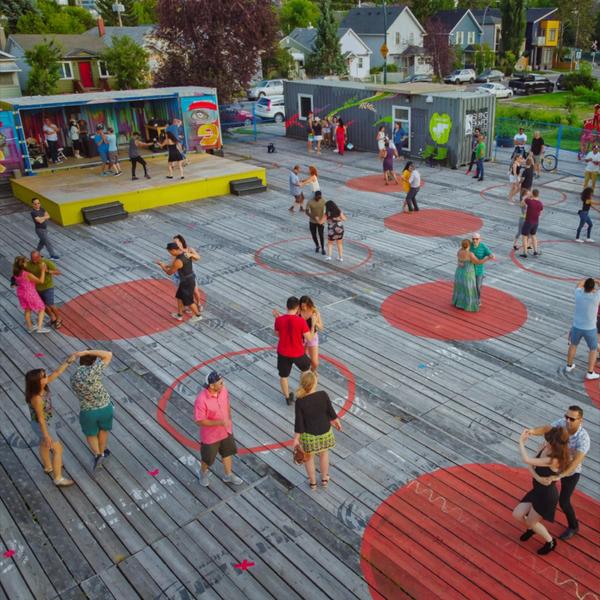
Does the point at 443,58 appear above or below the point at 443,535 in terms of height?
above

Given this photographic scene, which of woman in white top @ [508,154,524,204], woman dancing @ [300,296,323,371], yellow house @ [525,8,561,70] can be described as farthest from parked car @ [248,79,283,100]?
yellow house @ [525,8,561,70]

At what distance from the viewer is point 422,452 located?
8578 mm

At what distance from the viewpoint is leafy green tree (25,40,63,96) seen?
1885 inches

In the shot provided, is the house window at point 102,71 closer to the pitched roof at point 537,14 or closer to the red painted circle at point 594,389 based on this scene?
the red painted circle at point 594,389

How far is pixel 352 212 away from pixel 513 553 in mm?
14166

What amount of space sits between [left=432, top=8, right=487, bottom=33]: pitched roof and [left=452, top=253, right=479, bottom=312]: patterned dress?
250 ft

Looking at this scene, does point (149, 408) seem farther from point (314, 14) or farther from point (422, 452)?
point (314, 14)

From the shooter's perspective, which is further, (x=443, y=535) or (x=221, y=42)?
(x=221, y=42)

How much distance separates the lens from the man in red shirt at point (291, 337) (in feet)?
29.4

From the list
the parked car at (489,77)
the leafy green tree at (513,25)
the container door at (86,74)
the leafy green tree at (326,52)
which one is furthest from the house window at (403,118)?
the leafy green tree at (513,25)

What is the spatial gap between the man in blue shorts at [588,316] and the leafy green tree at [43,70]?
159 ft

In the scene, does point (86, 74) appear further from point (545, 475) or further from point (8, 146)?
point (545, 475)

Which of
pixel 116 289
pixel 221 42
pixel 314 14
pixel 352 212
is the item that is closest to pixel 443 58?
pixel 314 14

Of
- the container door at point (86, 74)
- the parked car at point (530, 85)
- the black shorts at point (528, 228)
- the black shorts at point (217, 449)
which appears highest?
the container door at point (86, 74)
